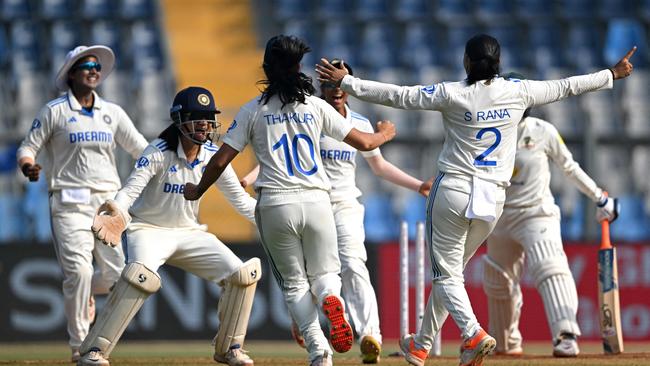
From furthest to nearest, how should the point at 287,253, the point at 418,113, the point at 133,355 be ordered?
1. the point at 418,113
2. the point at 133,355
3. the point at 287,253

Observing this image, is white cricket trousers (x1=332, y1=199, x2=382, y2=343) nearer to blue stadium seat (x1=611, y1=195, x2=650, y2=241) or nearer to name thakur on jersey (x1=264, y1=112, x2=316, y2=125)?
name thakur on jersey (x1=264, y1=112, x2=316, y2=125)

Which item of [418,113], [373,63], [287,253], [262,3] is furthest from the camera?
[262,3]

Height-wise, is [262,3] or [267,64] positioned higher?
[262,3]

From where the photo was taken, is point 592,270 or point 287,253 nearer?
point 287,253

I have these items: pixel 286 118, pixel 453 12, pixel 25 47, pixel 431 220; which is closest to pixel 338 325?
pixel 431 220

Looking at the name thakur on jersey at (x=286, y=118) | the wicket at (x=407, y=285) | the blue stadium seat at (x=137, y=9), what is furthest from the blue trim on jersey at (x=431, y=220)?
the blue stadium seat at (x=137, y=9)

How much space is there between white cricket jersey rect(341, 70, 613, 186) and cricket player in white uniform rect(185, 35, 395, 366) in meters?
0.36

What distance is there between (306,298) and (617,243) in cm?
783

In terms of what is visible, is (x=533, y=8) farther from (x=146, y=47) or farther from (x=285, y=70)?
(x=285, y=70)

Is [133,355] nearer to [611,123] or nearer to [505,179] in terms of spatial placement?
[505,179]

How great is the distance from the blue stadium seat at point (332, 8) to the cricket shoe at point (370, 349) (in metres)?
12.2

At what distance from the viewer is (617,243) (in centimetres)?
1452

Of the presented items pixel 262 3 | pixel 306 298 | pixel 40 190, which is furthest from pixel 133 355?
pixel 262 3

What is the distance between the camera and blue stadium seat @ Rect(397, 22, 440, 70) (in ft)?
65.8
